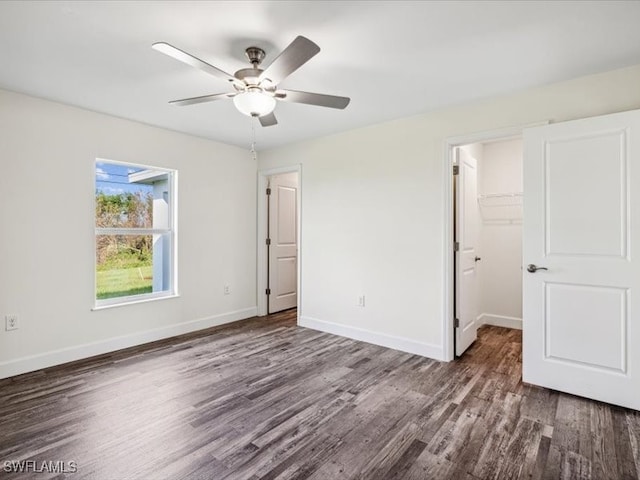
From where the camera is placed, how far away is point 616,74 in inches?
96.7

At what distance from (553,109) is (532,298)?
1.50 metres

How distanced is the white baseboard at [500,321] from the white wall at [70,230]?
3596mm

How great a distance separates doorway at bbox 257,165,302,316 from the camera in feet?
16.3

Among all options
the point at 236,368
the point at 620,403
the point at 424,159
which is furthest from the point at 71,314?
the point at 620,403

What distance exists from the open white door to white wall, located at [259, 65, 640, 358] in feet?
1.10

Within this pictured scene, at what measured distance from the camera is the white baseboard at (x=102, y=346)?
2.91 m

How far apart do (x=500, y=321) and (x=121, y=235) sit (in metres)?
4.67

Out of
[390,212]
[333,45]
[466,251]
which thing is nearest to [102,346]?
[390,212]

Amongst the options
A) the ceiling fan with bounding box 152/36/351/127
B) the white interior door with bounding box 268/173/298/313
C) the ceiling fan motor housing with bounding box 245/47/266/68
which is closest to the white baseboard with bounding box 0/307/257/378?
the white interior door with bounding box 268/173/298/313

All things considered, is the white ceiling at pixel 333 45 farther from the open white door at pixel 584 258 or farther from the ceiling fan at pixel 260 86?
the open white door at pixel 584 258

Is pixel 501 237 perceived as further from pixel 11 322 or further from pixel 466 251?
pixel 11 322

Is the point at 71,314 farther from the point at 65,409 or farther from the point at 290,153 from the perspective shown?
the point at 290,153

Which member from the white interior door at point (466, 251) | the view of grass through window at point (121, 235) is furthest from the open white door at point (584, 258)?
the view of grass through window at point (121, 235)

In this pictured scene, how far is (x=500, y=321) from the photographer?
4445 millimetres
